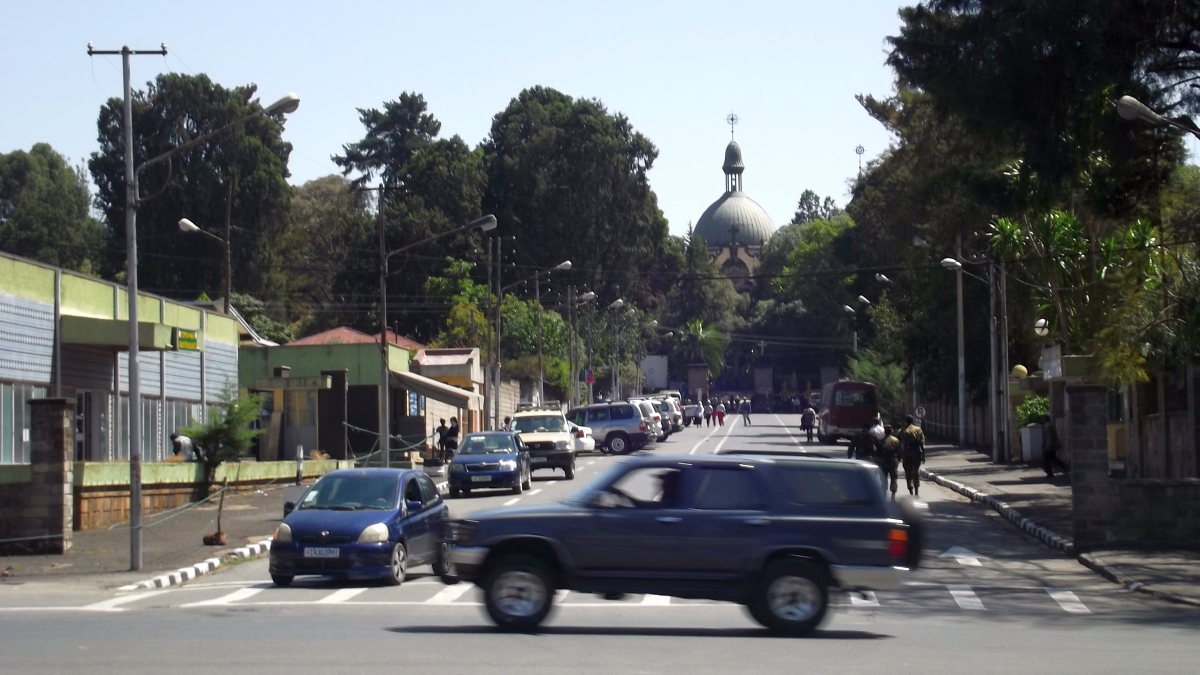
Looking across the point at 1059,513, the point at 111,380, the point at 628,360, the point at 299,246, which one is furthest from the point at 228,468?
the point at 628,360

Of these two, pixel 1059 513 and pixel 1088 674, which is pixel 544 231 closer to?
pixel 1059 513

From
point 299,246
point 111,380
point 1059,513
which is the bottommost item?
point 1059,513

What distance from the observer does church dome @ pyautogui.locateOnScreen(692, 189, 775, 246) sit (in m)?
165

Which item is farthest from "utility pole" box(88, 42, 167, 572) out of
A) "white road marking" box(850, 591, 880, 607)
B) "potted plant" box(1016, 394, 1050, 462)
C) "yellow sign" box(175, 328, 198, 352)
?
"potted plant" box(1016, 394, 1050, 462)

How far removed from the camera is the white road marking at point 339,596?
15047mm

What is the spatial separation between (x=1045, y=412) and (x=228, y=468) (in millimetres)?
24800

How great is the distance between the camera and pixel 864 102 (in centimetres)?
5625

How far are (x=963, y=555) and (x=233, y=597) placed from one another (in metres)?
10.9

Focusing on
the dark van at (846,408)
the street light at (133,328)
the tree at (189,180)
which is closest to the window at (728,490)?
the street light at (133,328)

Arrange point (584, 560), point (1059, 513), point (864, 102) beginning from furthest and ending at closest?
1. point (864, 102)
2. point (1059, 513)
3. point (584, 560)

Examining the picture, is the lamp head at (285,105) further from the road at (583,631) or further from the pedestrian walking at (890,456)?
the pedestrian walking at (890,456)

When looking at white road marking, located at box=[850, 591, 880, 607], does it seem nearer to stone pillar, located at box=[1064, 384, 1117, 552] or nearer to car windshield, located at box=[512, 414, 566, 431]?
stone pillar, located at box=[1064, 384, 1117, 552]

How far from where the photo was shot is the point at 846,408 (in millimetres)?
57281

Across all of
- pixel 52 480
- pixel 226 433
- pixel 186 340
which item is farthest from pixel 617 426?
pixel 52 480
